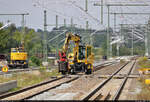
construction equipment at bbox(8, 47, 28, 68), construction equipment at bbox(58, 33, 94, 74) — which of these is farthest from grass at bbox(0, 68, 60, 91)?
construction equipment at bbox(8, 47, 28, 68)

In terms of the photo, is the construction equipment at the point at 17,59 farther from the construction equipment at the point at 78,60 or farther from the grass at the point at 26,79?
the construction equipment at the point at 78,60

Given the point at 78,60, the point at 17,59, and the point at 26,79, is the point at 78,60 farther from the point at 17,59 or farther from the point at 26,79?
the point at 17,59

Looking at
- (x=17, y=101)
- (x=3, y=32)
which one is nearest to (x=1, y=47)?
(x=3, y=32)

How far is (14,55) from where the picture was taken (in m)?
38.6

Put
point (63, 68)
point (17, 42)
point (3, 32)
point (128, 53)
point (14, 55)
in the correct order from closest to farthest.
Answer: point (63, 68) → point (14, 55) → point (3, 32) → point (17, 42) → point (128, 53)

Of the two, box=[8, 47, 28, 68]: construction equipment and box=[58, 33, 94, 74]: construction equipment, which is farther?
box=[8, 47, 28, 68]: construction equipment

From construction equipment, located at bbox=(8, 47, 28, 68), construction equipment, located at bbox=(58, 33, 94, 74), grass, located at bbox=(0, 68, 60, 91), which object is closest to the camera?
grass, located at bbox=(0, 68, 60, 91)

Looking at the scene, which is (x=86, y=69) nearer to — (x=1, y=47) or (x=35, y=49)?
(x=1, y=47)

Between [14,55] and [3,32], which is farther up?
[3,32]

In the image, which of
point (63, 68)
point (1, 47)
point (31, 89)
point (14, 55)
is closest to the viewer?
point (31, 89)

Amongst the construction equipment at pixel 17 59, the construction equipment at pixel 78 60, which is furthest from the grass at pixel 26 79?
the construction equipment at pixel 17 59

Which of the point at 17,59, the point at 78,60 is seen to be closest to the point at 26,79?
the point at 78,60

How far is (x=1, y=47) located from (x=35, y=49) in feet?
72.4

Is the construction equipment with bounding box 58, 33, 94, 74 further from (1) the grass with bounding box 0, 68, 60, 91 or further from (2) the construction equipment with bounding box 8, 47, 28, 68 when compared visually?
(2) the construction equipment with bounding box 8, 47, 28, 68
